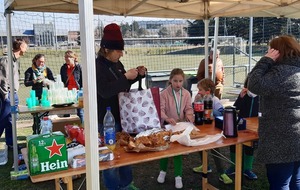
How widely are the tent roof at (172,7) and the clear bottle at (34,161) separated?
86.8 inches

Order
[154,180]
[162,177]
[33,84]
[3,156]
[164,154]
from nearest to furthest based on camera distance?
[164,154] < [162,177] < [154,180] < [3,156] < [33,84]

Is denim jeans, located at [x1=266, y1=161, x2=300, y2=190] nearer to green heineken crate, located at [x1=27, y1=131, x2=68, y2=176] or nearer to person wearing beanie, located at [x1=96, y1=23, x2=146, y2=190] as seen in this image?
person wearing beanie, located at [x1=96, y1=23, x2=146, y2=190]

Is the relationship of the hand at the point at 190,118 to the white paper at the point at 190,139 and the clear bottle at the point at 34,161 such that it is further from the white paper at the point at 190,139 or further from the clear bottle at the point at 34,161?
the clear bottle at the point at 34,161

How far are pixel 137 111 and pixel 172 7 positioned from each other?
2383mm

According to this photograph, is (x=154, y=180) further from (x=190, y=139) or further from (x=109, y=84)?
(x=109, y=84)

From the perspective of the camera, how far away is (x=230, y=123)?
93.0 inches

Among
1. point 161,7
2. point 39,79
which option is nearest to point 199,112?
point 161,7

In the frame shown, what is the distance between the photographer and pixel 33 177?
1663mm

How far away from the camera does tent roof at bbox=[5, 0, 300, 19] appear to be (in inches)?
142

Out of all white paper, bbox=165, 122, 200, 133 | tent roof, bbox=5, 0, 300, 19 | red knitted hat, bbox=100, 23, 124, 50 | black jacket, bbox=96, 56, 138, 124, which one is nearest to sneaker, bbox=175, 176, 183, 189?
white paper, bbox=165, 122, 200, 133

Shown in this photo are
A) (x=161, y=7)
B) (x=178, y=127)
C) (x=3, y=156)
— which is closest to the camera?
(x=178, y=127)

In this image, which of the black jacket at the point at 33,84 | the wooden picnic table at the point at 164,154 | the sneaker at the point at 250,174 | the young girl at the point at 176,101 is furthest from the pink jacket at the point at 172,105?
the black jacket at the point at 33,84

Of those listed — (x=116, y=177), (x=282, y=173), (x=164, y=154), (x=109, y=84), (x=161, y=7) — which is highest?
(x=161, y=7)

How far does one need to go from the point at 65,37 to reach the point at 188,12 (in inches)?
259
